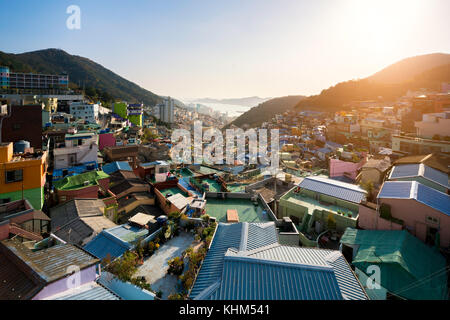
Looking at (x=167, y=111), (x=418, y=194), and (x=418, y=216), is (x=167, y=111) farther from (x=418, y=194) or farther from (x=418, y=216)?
(x=418, y=216)

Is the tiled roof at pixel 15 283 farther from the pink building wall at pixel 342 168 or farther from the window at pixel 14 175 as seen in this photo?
the pink building wall at pixel 342 168

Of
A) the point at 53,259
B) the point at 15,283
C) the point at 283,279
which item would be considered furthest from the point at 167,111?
the point at 283,279

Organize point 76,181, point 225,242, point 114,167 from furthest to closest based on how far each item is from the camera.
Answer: point 114,167 → point 76,181 → point 225,242

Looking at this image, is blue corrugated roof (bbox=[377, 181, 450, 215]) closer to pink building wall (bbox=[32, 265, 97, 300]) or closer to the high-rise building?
pink building wall (bbox=[32, 265, 97, 300])

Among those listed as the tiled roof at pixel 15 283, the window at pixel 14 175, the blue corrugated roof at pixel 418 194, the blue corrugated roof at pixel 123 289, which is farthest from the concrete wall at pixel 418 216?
the window at pixel 14 175

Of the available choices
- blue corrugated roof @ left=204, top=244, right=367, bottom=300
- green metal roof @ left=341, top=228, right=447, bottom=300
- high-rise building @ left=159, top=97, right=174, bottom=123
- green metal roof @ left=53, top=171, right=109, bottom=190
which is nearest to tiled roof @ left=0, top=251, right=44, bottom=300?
blue corrugated roof @ left=204, top=244, right=367, bottom=300

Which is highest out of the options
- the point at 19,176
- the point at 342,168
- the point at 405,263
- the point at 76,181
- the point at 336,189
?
the point at 19,176

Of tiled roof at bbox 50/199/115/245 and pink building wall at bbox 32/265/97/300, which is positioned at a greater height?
pink building wall at bbox 32/265/97/300
